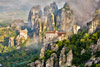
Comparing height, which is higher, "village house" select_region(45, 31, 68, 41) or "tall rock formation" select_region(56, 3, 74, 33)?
"tall rock formation" select_region(56, 3, 74, 33)

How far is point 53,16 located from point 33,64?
11593cm

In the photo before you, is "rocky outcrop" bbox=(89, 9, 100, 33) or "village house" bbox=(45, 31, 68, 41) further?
"village house" bbox=(45, 31, 68, 41)

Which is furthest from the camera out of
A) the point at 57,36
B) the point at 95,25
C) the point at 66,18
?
the point at 66,18

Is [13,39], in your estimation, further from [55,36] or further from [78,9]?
[55,36]

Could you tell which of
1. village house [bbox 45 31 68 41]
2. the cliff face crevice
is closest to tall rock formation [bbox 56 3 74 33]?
the cliff face crevice

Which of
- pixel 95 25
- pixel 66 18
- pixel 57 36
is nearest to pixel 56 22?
pixel 66 18

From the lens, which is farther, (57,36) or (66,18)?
(66,18)

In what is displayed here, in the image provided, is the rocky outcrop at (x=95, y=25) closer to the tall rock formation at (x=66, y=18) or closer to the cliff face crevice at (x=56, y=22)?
the cliff face crevice at (x=56, y=22)

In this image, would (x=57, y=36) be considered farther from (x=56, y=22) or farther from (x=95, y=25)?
(x=56, y=22)

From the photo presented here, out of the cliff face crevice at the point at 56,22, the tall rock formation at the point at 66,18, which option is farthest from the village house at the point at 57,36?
the tall rock formation at the point at 66,18

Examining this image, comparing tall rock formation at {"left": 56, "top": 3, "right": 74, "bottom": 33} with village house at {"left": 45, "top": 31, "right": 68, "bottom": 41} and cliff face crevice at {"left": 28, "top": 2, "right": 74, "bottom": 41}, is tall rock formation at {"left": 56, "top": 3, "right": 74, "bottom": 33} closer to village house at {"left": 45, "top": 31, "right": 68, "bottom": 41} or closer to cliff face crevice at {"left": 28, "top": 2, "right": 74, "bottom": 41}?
cliff face crevice at {"left": 28, "top": 2, "right": 74, "bottom": 41}

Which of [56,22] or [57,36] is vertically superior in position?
[56,22]

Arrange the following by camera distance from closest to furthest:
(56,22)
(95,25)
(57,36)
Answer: (95,25) → (57,36) → (56,22)

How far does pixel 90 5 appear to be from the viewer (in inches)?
5256
